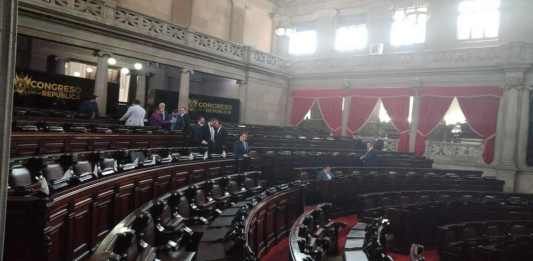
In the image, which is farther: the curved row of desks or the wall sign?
the wall sign

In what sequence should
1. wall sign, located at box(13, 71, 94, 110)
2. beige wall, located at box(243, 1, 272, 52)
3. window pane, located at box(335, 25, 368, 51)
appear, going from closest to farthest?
wall sign, located at box(13, 71, 94, 110) → window pane, located at box(335, 25, 368, 51) → beige wall, located at box(243, 1, 272, 52)

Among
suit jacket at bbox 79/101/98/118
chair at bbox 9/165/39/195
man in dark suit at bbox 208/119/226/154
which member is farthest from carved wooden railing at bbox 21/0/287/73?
chair at bbox 9/165/39/195

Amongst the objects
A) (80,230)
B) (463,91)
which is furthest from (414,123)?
(80,230)

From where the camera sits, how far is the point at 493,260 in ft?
16.0

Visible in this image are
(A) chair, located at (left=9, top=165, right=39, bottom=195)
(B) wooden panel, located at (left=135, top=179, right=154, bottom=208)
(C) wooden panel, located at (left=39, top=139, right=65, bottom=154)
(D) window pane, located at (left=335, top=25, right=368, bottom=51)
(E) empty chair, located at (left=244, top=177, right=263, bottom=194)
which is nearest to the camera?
(A) chair, located at (left=9, top=165, right=39, bottom=195)

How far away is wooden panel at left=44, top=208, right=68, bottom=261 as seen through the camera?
2764 mm

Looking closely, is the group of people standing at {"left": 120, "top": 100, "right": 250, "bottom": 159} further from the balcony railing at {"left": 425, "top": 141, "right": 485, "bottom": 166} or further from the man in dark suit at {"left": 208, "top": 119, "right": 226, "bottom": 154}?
the balcony railing at {"left": 425, "top": 141, "right": 485, "bottom": 166}

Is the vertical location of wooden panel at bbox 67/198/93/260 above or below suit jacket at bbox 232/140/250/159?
below

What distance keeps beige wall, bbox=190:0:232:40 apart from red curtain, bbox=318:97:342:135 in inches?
216

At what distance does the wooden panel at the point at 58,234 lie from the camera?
109 inches

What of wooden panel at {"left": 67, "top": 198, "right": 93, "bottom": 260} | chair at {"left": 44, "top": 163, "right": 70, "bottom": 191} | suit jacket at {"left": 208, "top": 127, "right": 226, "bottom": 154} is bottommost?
wooden panel at {"left": 67, "top": 198, "right": 93, "bottom": 260}

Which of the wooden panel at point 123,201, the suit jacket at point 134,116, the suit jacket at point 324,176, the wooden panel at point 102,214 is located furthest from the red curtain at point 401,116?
the wooden panel at point 102,214

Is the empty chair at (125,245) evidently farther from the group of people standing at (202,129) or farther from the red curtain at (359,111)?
the red curtain at (359,111)

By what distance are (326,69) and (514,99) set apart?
7382 millimetres
